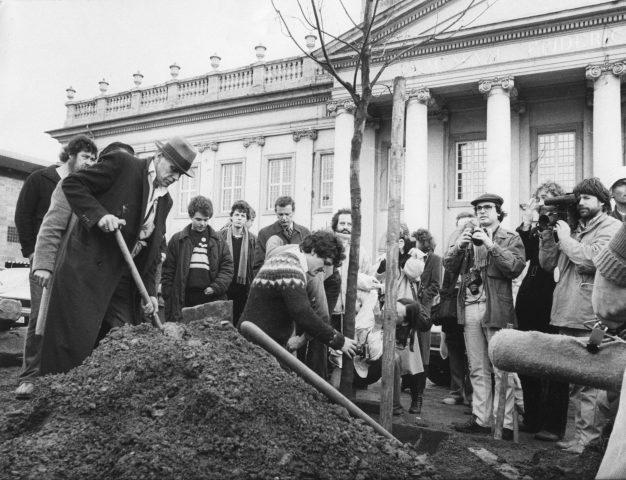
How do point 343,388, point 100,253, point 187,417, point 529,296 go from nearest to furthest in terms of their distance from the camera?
point 187,417
point 100,253
point 343,388
point 529,296

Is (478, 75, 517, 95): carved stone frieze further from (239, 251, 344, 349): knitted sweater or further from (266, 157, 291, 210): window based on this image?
(239, 251, 344, 349): knitted sweater

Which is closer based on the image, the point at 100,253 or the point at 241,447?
the point at 241,447

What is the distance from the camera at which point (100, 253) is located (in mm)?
3965

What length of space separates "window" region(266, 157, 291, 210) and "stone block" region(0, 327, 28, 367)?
17140mm

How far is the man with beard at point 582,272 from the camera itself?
4.32 m

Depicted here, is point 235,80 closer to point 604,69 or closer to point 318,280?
point 604,69

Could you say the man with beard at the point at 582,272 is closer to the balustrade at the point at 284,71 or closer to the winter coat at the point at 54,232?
the winter coat at the point at 54,232

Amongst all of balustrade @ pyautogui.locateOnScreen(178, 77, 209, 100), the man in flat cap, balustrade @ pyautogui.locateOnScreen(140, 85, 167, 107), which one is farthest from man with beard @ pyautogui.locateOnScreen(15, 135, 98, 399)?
balustrade @ pyautogui.locateOnScreen(140, 85, 167, 107)

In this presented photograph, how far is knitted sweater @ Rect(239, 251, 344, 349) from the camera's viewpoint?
4.09 meters

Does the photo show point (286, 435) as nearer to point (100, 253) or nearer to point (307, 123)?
point (100, 253)

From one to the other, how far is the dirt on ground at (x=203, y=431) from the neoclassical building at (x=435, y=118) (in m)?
11.5

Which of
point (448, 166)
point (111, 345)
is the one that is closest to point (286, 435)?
point (111, 345)

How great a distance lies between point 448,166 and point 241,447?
62.5 ft

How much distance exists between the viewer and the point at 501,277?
17.1 ft
